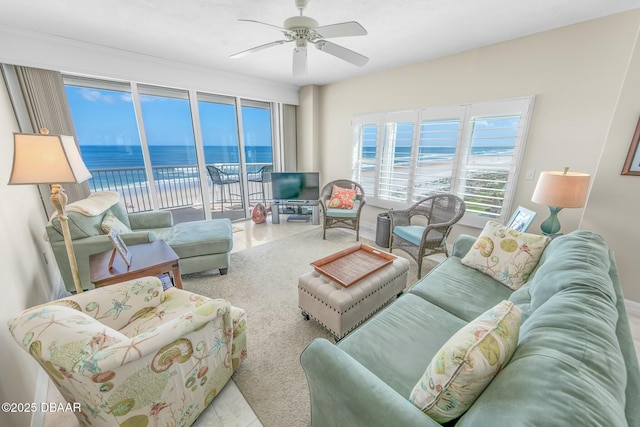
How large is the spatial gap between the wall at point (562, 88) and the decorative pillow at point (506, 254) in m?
1.05

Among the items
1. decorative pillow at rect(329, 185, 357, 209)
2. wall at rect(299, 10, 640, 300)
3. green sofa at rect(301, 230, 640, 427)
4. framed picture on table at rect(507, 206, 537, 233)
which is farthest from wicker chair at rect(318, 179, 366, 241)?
green sofa at rect(301, 230, 640, 427)

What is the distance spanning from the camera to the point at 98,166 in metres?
3.95

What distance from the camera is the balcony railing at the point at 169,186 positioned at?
4391 millimetres

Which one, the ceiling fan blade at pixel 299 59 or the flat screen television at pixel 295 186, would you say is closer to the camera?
the ceiling fan blade at pixel 299 59

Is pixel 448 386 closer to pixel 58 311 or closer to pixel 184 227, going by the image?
pixel 58 311

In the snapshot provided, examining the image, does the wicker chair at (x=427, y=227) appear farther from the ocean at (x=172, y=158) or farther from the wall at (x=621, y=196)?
the wall at (x=621, y=196)

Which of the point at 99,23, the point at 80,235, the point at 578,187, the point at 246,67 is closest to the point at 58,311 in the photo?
the point at 80,235

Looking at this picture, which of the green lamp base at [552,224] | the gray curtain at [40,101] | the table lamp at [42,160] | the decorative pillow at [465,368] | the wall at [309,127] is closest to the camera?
the decorative pillow at [465,368]

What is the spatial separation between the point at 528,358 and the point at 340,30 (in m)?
2.13

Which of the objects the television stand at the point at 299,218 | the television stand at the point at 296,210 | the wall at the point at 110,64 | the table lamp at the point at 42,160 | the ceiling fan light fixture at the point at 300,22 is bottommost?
the television stand at the point at 299,218

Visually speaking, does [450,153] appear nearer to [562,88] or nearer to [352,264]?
[562,88]

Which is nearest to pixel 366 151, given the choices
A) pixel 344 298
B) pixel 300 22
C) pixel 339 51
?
pixel 339 51

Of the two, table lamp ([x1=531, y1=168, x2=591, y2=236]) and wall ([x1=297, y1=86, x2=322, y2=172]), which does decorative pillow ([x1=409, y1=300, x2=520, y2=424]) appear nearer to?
table lamp ([x1=531, y1=168, x2=591, y2=236])

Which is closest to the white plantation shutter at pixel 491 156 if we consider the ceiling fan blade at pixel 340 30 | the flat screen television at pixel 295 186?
the ceiling fan blade at pixel 340 30
